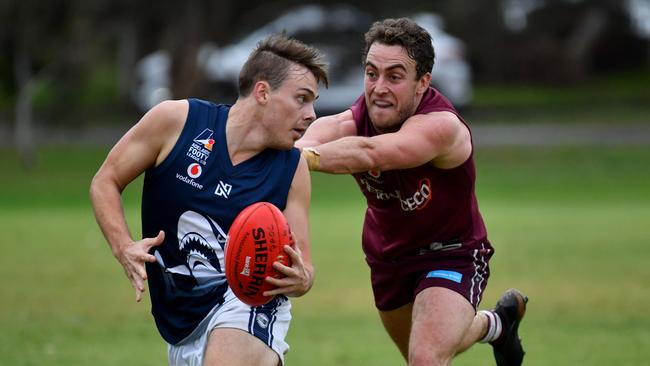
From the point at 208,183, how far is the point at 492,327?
8.45 feet

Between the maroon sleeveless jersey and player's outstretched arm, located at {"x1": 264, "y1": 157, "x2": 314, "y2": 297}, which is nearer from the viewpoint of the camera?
player's outstretched arm, located at {"x1": 264, "y1": 157, "x2": 314, "y2": 297}

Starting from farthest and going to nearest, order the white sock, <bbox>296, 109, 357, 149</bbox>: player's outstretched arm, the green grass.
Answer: the green grass → the white sock → <bbox>296, 109, 357, 149</bbox>: player's outstretched arm

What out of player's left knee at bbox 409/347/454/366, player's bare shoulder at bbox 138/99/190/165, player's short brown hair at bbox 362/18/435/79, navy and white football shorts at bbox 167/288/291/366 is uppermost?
player's short brown hair at bbox 362/18/435/79

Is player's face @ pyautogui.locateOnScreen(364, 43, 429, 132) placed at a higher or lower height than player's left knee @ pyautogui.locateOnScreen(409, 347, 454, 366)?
higher

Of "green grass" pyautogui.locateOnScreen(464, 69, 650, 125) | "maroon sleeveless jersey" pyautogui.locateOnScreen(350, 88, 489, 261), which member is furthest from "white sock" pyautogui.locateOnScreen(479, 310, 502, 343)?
"green grass" pyautogui.locateOnScreen(464, 69, 650, 125)

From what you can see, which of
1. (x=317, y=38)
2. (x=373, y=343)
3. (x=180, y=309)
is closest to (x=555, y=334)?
(x=373, y=343)

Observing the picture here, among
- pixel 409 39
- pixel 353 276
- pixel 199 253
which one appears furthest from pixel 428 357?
pixel 353 276

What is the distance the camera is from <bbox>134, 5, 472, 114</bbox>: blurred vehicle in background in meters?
29.1

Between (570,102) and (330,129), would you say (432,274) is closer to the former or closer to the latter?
(330,129)

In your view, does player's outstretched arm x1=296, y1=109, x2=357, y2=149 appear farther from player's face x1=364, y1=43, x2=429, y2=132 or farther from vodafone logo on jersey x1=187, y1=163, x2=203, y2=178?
vodafone logo on jersey x1=187, y1=163, x2=203, y2=178

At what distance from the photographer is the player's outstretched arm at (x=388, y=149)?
6.66 m

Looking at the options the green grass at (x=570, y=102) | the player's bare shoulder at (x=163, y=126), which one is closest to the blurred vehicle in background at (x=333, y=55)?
the green grass at (x=570, y=102)

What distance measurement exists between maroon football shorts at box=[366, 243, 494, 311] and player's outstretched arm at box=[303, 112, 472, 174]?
1.96 feet

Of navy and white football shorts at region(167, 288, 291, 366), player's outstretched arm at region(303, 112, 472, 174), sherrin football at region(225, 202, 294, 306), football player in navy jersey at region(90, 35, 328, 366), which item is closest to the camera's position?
sherrin football at region(225, 202, 294, 306)
